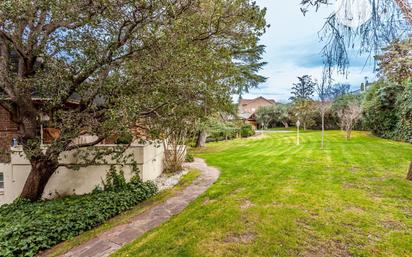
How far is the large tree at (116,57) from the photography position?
5.66 m

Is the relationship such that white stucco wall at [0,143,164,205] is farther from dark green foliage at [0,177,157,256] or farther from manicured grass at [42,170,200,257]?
manicured grass at [42,170,200,257]

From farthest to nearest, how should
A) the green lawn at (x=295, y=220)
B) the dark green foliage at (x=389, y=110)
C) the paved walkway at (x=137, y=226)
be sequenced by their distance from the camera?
the dark green foliage at (x=389, y=110) < the paved walkway at (x=137, y=226) < the green lawn at (x=295, y=220)

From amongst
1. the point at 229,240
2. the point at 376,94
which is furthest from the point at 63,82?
the point at 376,94

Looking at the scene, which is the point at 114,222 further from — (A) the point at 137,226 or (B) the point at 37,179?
(B) the point at 37,179

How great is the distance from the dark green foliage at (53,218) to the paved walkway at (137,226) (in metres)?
0.78

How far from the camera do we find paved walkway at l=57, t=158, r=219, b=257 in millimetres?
4734

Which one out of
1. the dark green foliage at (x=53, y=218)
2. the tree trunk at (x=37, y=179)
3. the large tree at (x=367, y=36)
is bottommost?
the dark green foliage at (x=53, y=218)

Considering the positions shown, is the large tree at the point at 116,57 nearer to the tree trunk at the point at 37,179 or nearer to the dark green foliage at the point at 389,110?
the tree trunk at the point at 37,179

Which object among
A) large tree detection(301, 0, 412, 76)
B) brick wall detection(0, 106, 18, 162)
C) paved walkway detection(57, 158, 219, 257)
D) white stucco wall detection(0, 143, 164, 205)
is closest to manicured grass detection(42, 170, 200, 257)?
paved walkway detection(57, 158, 219, 257)

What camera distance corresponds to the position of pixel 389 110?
20.3 m

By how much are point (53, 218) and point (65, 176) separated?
9.83 feet

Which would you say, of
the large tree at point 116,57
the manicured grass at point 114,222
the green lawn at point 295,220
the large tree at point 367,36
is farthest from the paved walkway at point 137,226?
the large tree at point 367,36

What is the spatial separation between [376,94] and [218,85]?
19718 millimetres

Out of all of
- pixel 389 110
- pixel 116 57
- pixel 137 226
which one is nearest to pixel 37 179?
pixel 137 226
